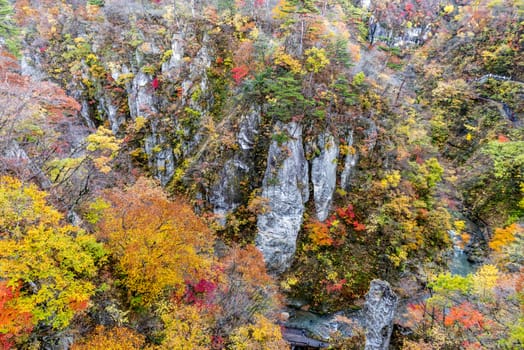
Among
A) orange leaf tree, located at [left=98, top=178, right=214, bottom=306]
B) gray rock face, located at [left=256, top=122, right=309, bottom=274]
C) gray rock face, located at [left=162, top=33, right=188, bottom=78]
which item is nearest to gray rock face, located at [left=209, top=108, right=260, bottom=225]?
gray rock face, located at [left=256, top=122, right=309, bottom=274]

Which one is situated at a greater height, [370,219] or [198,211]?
[370,219]

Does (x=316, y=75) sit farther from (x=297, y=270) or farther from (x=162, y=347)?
(x=162, y=347)

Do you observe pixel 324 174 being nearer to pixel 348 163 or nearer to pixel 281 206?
pixel 348 163

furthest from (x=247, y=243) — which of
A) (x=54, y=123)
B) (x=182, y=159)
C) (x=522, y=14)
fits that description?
(x=522, y=14)

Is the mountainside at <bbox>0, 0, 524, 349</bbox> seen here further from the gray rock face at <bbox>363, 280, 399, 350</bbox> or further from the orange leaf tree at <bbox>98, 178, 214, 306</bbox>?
the gray rock face at <bbox>363, 280, 399, 350</bbox>

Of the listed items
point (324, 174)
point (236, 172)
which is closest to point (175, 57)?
point (236, 172)

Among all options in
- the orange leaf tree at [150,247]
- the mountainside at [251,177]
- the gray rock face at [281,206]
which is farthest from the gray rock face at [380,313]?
the orange leaf tree at [150,247]
